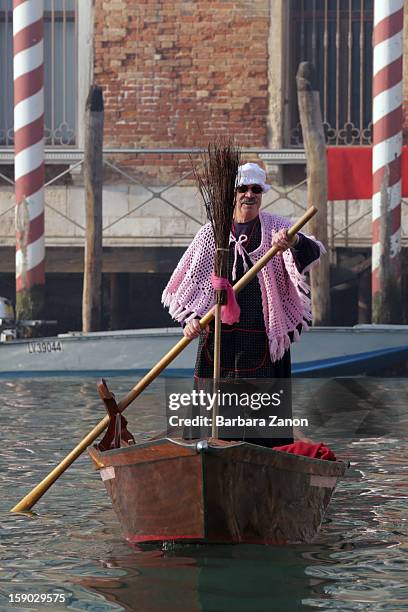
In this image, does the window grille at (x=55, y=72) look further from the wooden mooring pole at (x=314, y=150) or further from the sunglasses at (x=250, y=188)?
the sunglasses at (x=250, y=188)

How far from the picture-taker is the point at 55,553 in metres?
6.77

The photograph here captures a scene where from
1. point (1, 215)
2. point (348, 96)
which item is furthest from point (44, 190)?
point (348, 96)

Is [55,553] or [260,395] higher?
[260,395]

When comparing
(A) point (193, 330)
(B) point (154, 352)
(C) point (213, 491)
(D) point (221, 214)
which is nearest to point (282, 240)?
(D) point (221, 214)

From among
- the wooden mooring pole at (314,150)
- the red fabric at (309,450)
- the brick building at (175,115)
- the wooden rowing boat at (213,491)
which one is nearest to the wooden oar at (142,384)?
the wooden rowing boat at (213,491)

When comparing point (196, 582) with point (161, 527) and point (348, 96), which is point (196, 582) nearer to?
point (161, 527)

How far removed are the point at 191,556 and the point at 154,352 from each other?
24.5 feet

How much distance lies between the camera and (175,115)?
1673 cm

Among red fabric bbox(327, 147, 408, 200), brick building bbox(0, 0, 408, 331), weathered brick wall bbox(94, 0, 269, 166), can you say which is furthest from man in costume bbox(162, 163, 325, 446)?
weathered brick wall bbox(94, 0, 269, 166)

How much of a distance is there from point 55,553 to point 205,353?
3.77 feet

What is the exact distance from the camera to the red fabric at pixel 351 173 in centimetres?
1547

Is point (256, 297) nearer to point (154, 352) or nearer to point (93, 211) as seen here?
point (154, 352)

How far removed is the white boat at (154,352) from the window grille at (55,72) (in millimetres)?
3453

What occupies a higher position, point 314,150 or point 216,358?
point 314,150
